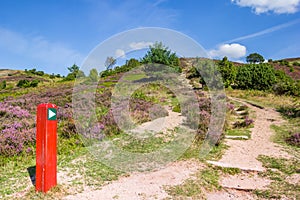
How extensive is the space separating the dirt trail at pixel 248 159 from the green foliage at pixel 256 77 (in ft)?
49.2

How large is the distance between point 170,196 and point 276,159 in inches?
174

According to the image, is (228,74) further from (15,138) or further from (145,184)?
(145,184)

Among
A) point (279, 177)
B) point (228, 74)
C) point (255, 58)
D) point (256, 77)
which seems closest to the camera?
→ point (279, 177)

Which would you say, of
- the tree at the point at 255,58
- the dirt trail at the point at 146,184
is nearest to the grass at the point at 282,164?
the dirt trail at the point at 146,184

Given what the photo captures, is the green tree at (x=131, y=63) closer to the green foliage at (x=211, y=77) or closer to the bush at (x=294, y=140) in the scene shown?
the bush at (x=294, y=140)

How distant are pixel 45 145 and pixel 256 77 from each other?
26777 mm

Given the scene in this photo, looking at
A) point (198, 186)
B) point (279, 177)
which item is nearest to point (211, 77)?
point (279, 177)

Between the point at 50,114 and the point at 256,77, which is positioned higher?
the point at 256,77

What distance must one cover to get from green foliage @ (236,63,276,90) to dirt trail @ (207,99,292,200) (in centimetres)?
1501

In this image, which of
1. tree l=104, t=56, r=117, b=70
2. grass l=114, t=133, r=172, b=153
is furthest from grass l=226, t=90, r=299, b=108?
tree l=104, t=56, r=117, b=70

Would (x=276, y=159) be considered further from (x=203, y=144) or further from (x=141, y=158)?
(x=141, y=158)

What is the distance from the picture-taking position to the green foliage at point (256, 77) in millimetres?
27266

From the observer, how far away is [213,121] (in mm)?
11953

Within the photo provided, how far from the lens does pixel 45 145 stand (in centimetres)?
495
